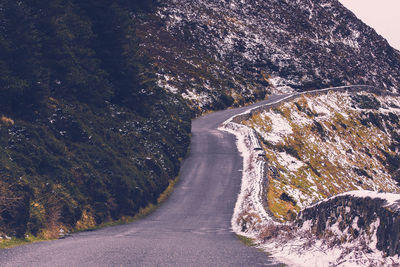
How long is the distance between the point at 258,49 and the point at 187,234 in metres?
73.4

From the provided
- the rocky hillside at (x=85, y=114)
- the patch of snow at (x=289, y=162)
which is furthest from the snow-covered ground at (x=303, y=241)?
the patch of snow at (x=289, y=162)

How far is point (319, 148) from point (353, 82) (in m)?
48.0

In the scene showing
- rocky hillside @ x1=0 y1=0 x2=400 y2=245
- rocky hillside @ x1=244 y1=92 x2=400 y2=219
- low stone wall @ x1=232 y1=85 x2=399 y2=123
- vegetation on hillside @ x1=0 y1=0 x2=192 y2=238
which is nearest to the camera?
vegetation on hillside @ x1=0 y1=0 x2=192 y2=238

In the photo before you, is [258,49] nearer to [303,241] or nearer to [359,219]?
[303,241]

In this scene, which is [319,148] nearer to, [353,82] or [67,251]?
[67,251]

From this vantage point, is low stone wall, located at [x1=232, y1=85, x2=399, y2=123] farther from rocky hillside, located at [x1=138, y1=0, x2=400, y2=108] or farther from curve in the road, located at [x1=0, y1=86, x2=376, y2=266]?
rocky hillside, located at [x1=138, y1=0, x2=400, y2=108]

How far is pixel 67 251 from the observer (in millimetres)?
8398

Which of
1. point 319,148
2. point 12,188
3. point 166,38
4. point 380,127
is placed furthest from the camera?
point 166,38

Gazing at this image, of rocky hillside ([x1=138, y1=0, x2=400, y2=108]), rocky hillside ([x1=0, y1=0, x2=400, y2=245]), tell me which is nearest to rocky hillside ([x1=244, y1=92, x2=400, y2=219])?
rocky hillside ([x1=0, y1=0, x2=400, y2=245])

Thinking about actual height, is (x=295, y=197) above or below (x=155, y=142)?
below

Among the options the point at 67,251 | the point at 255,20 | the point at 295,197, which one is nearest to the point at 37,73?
the point at 67,251

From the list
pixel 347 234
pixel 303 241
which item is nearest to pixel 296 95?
pixel 303 241

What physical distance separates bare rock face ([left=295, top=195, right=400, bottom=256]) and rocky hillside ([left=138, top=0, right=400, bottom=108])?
45.8 metres

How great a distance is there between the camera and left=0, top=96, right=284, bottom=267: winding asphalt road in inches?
296
